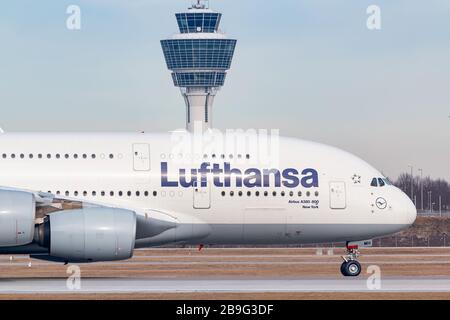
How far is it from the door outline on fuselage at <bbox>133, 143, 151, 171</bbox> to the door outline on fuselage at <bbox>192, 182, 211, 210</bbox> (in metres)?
1.82

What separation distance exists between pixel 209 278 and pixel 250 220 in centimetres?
293

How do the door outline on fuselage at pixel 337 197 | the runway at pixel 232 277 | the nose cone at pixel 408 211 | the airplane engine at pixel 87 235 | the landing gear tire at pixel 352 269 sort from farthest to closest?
the landing gear tire at pixel 352 269 → the nose cone at pixel 408 211 → the door outline on fuselage at pixel 337 197 → the airplane engine at pixel 87 235 → the runway at pixel 232 277

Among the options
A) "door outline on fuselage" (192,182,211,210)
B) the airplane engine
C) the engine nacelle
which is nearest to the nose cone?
"door outline on fuselage" (192,182,211,210)

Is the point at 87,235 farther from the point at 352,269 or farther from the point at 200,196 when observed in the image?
the point at 352,269

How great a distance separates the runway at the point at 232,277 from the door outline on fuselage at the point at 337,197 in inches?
101

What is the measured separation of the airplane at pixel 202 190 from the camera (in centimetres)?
4000

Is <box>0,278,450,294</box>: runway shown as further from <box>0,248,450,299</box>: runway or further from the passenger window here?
the passenger window

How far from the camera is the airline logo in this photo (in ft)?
133

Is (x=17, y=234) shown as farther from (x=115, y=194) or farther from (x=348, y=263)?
(x=348, y=263)

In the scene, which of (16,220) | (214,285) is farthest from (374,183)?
(16,220)

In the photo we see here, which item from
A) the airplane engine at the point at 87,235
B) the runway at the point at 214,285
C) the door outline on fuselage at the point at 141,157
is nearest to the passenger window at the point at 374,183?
the runway at the point at 214,285

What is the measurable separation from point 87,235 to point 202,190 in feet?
16.0

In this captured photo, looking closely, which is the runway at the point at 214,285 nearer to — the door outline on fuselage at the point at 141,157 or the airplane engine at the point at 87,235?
the airplane engine at the point at 87,235
